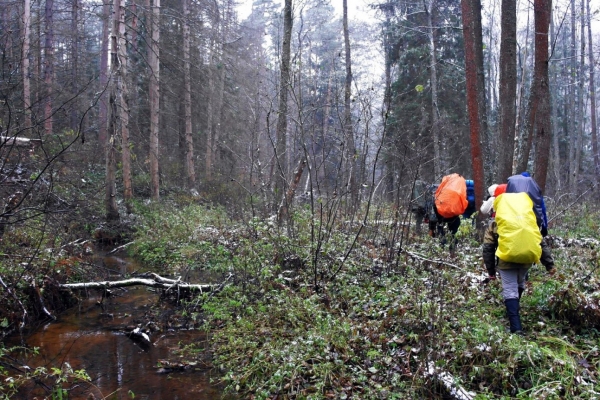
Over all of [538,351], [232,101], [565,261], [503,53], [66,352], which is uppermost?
[232,101]

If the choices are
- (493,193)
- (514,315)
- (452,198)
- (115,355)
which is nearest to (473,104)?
(452,198)

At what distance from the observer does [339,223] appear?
9.92 m

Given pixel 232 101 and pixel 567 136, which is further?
pixel 567 136

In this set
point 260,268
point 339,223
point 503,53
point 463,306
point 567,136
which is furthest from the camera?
point 567,136

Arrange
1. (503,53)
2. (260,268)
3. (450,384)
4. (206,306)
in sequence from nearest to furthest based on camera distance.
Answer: (450,384)
(206,306)
(260,268)
(503,53)

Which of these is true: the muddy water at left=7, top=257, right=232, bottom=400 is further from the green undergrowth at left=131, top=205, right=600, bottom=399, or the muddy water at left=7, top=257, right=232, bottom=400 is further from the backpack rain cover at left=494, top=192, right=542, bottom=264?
the backpack rain cover at left=494, top=192, right=542, bottom=264

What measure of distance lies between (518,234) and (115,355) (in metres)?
5.25

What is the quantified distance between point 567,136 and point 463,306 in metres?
35.9

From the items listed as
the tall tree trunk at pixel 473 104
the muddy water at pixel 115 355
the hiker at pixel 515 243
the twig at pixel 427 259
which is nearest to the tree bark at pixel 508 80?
Answer: the tall tree trunk at pixel 473 104

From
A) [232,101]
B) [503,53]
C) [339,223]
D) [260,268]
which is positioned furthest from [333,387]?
[232,101]

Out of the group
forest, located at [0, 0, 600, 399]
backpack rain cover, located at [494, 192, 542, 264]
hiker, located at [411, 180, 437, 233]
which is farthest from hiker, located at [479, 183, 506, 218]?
hiker, located at [411, 180, 437, 233]

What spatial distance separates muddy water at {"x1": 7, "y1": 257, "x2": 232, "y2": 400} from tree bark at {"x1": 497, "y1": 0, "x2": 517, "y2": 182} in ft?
25.8

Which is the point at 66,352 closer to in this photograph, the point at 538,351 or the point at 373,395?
the point at 373,395

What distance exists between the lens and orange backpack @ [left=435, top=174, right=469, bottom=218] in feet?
28.9
